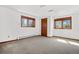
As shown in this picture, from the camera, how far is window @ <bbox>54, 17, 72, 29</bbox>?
660cm

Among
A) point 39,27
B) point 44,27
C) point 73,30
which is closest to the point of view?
point 73,30

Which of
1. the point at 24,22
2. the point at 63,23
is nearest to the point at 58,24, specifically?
the point at 63,23

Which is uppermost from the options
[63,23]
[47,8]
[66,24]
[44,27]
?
[47,8]

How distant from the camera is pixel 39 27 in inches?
332

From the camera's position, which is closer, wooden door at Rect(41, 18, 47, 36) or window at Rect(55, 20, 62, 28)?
window at Rect(55, 20, 62, 28)

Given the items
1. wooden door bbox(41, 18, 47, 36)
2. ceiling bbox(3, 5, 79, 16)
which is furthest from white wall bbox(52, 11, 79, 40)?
wooden door bbox(41, 18, 47, 36)

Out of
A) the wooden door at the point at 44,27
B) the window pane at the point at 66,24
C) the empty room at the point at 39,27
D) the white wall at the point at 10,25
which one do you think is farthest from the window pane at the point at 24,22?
the window pane at the point at 66,24

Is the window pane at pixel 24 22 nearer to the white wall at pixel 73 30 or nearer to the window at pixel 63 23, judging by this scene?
the window at pixel 63 23

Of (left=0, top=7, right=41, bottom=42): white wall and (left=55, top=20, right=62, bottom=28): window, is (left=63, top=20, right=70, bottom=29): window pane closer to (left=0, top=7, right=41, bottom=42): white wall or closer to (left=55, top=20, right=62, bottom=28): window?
(left=55, top=20, right=62, bottom=28): window

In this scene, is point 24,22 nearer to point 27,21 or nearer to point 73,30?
point 27,21

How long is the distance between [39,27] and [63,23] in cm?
288

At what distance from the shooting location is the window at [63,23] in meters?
6.60

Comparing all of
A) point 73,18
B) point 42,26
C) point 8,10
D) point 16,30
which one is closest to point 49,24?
point 42,26
